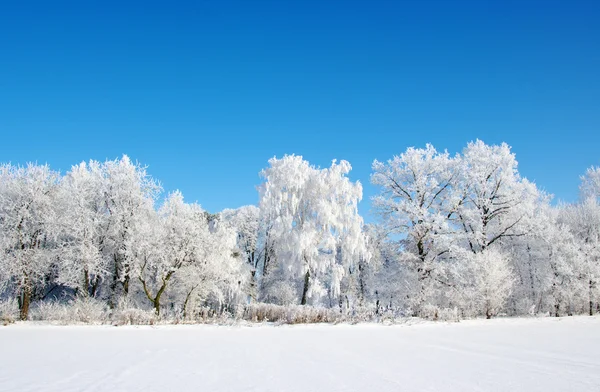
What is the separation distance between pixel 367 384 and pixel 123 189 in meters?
25.9

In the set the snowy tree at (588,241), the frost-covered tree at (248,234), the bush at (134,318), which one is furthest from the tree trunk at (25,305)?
the snowy tree at (588,241)

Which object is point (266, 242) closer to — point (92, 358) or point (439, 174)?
point (439, 174)

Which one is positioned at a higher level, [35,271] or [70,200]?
[70,200]

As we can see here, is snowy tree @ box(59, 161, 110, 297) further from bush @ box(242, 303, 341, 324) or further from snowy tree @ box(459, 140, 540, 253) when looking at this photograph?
snowy tree @ box(459, 140, 540, 253)

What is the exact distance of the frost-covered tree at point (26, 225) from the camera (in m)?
23.5

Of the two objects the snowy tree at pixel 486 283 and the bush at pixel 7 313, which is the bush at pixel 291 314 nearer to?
the snowy tree at pixel 486 283

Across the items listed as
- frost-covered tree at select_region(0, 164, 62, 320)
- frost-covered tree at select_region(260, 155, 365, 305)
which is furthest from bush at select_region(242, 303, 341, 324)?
frost-covered tree at select_region(0, 164, 62, 320)

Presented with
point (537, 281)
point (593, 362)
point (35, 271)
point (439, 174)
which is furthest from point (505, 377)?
point (537, 281)

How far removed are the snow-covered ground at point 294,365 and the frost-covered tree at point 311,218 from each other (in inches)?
667

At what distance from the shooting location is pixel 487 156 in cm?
A: 2806

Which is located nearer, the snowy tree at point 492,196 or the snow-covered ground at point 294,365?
the snow-covered ground at point 294,365

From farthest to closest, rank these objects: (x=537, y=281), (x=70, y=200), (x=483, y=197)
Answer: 1. (x=537, y=281)
2. (x=483, y=197)
3. (x=70, y=200)

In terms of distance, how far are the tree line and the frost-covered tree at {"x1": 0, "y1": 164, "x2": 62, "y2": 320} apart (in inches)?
4.0

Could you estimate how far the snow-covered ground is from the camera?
5.41 metres
